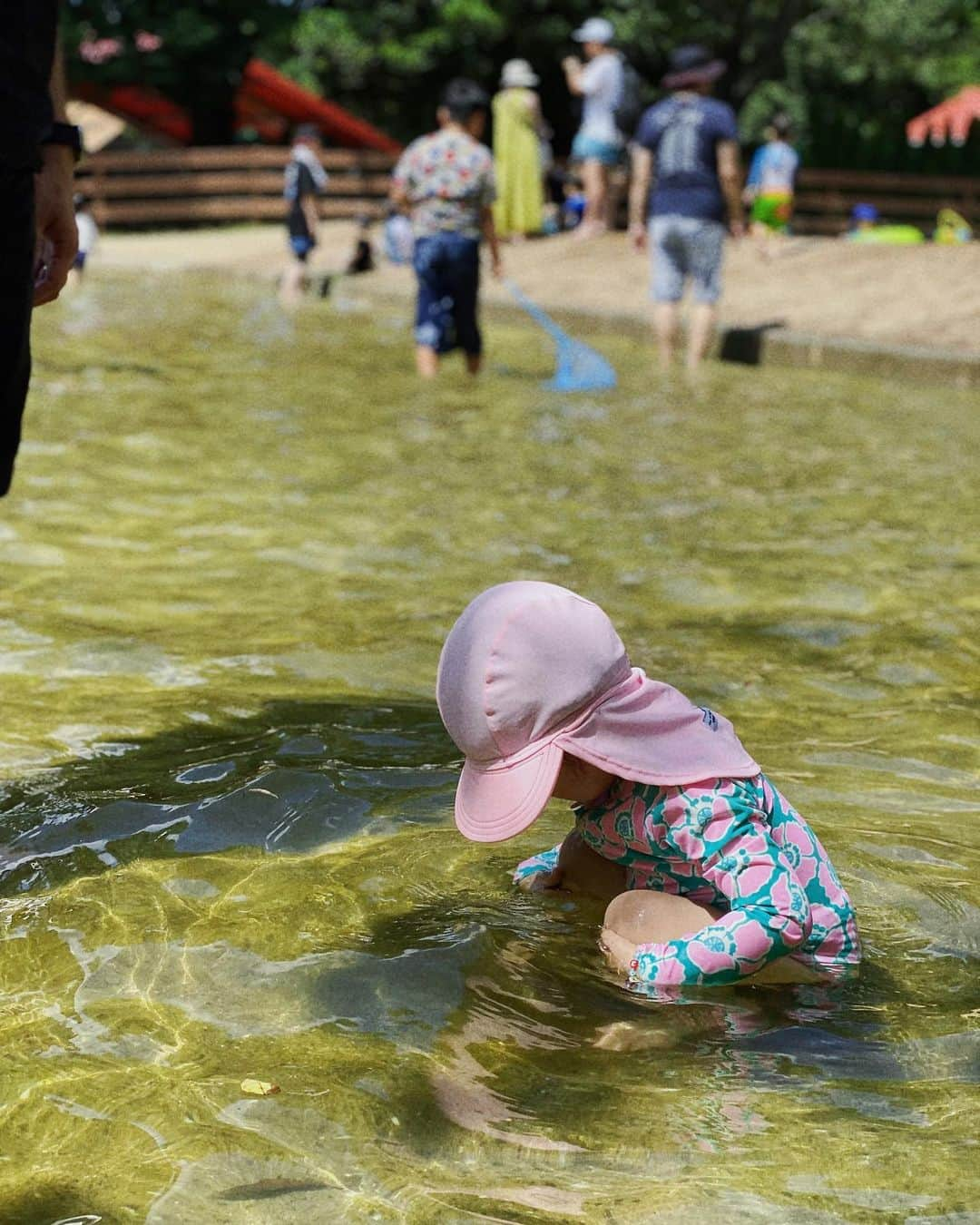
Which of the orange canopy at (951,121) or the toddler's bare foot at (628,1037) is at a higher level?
the orange canopy at (951,121)

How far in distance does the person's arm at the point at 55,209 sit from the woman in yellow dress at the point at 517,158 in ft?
54.8

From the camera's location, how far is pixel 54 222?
3.13 meters

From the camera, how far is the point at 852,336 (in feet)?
42.8

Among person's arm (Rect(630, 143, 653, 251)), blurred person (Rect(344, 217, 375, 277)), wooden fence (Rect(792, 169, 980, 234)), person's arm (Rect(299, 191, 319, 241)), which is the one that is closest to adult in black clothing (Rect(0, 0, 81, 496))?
person's arm (Rect(630, 143, 653, 251))

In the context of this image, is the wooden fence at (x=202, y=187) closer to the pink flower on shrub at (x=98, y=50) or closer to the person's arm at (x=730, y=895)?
the pink flower on shrub at (x=98, y=50)

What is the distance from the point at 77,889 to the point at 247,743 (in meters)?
0.95

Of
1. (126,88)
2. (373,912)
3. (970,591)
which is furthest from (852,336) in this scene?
(126,88)

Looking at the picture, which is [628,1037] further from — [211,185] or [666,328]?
[211,185]

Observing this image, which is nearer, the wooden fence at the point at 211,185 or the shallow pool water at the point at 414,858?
the shallow pool water at the point at 414,858

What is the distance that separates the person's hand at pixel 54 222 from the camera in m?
3.07

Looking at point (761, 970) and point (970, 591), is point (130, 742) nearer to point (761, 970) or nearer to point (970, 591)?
point (761, 970)

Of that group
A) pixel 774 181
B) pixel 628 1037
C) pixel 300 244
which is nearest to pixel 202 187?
pixel 300 244

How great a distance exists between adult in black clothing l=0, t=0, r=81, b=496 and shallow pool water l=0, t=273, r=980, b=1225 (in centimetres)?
93

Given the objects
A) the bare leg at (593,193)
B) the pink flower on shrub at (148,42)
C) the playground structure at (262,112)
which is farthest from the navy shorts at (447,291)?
the playground structure at (262,112)
